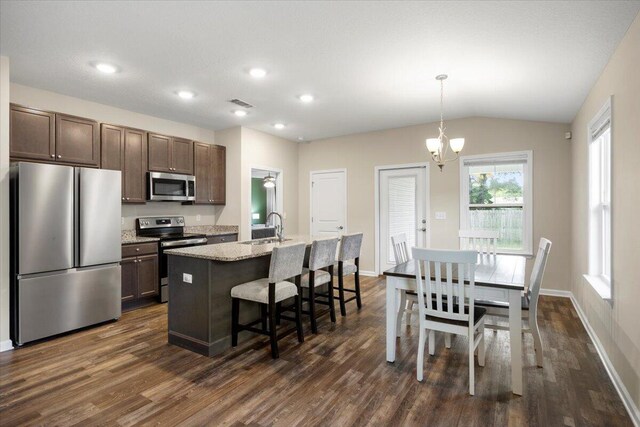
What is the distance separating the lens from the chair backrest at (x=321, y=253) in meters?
3.31

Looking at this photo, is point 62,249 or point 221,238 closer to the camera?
point 62,249

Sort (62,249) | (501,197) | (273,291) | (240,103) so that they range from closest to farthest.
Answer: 1. (273,291)
2. (62,249)
3. (240,103)
4. (501,197)

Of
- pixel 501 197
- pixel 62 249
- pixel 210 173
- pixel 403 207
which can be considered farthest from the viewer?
pixel 403 207

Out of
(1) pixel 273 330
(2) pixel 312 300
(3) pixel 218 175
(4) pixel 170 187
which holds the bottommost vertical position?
(1) pixel 273 330

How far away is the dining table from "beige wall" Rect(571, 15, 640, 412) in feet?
1.98

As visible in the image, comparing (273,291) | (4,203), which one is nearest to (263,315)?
(273,291)

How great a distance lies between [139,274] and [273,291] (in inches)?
92.7

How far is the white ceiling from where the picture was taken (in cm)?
228

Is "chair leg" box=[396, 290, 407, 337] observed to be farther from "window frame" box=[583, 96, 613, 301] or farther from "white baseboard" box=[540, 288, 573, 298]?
"white baseboard" box=[540, 288, 573, 298]

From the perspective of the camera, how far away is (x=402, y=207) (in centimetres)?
592

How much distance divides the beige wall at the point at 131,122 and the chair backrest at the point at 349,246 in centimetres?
244

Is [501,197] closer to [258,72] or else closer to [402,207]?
[402,207]

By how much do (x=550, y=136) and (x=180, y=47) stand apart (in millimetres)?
4818

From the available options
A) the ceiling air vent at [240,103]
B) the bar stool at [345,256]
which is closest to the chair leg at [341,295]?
the bar stool at [345,256]
